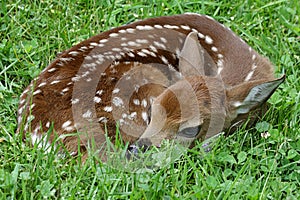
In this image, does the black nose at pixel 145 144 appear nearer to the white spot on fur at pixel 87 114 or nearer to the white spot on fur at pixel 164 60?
the white spot on fur at pixel 87 114

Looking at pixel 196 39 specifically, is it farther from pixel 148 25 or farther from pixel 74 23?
pixel 74 23

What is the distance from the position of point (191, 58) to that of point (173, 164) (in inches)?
39.3

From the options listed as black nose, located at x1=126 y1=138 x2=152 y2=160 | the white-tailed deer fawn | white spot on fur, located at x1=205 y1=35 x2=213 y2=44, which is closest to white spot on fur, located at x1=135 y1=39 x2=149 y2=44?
the white-tailed deer fawn

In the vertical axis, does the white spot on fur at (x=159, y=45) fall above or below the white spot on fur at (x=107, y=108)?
above

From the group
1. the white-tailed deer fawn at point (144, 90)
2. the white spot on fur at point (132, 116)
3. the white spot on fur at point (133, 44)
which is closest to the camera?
the white-tailed deer fawn at point (144, 90)

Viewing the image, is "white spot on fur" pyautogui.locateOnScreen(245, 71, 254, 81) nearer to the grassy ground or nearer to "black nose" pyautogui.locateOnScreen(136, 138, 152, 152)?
the grassy ground

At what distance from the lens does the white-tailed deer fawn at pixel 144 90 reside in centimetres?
464

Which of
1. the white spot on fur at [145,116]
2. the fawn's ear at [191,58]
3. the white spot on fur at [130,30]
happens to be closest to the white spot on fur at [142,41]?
the white spot on fur at [130,30]

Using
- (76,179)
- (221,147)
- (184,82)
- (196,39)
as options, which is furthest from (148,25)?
(76,179)

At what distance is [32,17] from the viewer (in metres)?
6.18

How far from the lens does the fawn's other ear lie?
461cm

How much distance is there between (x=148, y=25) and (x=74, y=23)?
35.0 inches

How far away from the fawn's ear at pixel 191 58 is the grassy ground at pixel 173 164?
55 cm

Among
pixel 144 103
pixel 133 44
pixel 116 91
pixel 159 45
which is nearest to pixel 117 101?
pixel 116 91
